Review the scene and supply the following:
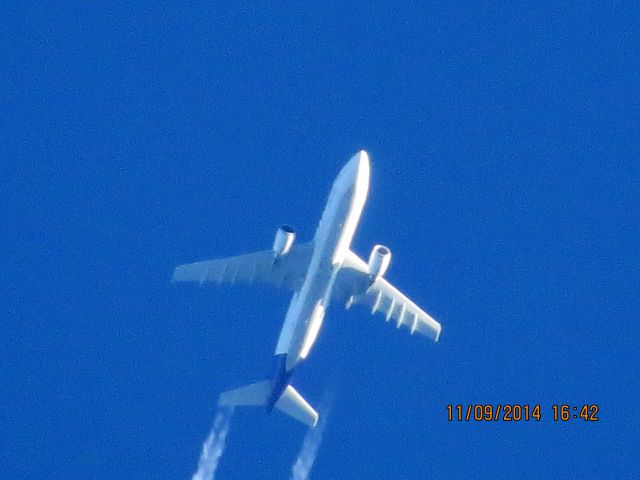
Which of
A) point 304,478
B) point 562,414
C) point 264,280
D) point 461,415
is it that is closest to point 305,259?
point 264,280

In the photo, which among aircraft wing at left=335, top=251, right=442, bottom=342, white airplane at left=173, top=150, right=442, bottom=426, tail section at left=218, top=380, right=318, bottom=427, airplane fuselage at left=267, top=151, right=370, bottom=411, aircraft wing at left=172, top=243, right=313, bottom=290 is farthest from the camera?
aircraft wing at left=335, top=251, right=442, bottom=342

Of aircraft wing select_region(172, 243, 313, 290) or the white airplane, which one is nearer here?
the white airplane

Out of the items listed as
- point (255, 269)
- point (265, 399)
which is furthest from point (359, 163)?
point (265, 399)

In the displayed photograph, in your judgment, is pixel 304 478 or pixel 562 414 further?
pixel 562 414

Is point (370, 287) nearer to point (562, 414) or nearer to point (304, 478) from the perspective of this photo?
point (304, 478)

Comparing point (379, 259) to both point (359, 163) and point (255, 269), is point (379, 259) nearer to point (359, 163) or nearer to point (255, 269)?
point (359, 163)

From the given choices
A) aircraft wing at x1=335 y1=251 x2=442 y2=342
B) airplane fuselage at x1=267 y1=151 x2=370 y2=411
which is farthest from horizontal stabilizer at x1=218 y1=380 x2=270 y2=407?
aircraft wing at x1=335 y1=251 x2=442 y2=342

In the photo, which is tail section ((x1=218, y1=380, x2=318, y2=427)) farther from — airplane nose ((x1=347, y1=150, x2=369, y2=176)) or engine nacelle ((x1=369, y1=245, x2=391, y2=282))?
airplane nose ((x1=347, y1=150, x2=369, y2=176))
